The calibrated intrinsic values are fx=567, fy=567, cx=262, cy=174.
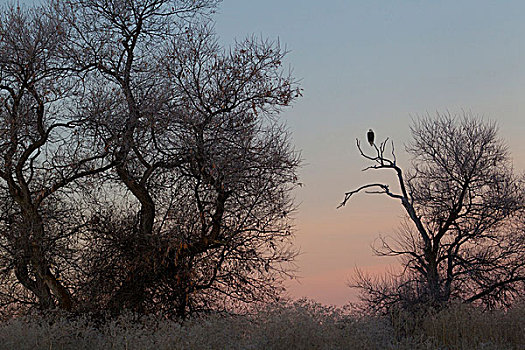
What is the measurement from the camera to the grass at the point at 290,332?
8438 mm

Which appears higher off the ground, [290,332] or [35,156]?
[35,156]

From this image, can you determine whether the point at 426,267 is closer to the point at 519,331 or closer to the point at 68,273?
the point at 519,331

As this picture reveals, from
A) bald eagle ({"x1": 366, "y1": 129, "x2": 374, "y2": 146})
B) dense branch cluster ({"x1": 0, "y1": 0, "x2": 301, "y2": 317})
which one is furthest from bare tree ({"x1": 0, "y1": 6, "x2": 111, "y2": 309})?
bald eagle ({"x1": 366, "y1": 129, "x2": 374, "y2": 146})

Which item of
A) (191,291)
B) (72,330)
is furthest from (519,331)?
(72,330)

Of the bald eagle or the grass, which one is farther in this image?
the bald eagle

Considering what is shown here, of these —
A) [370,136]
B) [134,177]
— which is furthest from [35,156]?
[370,136]

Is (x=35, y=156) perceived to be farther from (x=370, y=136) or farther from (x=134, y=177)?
(x=370, y=136)

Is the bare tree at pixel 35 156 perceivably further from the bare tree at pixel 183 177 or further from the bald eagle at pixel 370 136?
the bald eagle at pixel 370 136

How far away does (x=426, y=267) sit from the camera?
14.7 metres

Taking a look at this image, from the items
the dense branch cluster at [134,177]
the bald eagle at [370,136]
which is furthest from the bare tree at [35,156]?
the bald eagle at [370,136]

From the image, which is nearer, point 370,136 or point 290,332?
point 290,332

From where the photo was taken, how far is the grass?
8438 mm

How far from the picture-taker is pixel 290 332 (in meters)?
8.59

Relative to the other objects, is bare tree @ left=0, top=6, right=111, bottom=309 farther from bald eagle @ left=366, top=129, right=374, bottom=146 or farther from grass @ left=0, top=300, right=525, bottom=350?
bald eagle @ left=366, top=129, right=374, bottom=146
